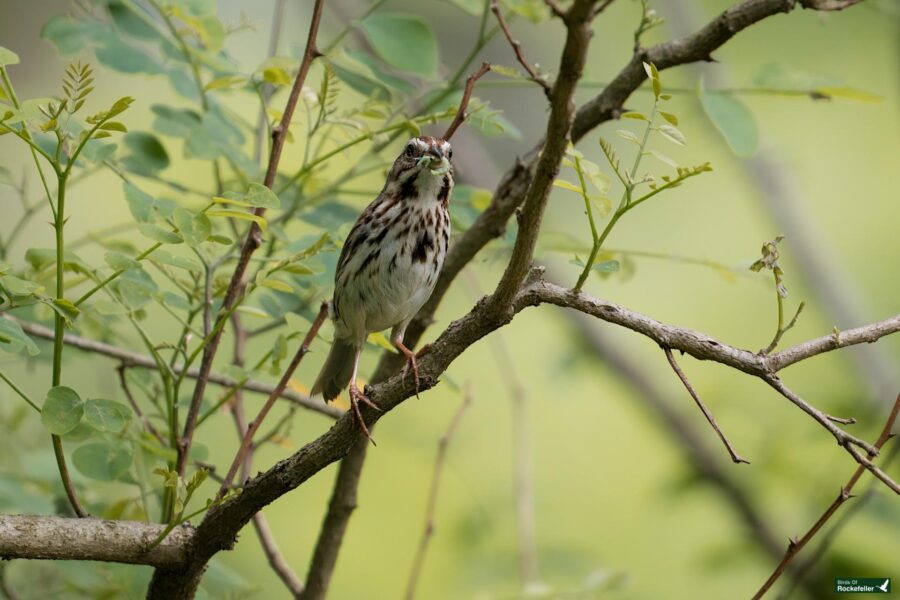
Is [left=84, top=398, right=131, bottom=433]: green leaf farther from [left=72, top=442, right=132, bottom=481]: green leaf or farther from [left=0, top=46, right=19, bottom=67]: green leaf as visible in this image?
[left=0, top=46, right=19, bottom=67]: green leaf

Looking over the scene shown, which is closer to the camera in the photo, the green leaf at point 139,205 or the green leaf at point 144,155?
the green leaf at point 139,205

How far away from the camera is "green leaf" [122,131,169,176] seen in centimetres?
322

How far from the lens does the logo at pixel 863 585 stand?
365 cm

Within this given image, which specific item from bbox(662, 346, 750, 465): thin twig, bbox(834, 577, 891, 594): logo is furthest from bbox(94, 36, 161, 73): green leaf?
bbox(834, 577, 891, 594): logo

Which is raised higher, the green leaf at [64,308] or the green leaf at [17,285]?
the green leaf at [17,285]

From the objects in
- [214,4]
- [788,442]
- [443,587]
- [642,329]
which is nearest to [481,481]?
[443,587]

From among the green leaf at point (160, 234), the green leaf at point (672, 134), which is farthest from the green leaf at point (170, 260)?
the green leaf at point (672, 134)

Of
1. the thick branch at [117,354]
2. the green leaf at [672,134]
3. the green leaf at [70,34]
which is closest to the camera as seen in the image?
the green leaf at [672,134]

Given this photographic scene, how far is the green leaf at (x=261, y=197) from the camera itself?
2.32m

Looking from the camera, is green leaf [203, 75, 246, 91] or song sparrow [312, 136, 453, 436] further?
song sparrow [312, 136, 453, 436]

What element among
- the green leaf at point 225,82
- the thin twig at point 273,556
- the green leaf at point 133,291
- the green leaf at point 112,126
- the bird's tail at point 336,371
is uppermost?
the green leaf at point 225,82

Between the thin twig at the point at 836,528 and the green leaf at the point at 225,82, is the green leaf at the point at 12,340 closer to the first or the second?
the green leaf at the point at 225,82

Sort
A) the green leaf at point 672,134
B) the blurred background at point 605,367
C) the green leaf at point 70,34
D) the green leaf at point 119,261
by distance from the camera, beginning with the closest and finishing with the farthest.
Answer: the green leaf at point 672,134 → the green leaf at point 119,261 → the green leaf at point 70,34 → the blurred background at point 605,367

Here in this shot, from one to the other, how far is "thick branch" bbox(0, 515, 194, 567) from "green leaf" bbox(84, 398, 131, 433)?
0.22m
